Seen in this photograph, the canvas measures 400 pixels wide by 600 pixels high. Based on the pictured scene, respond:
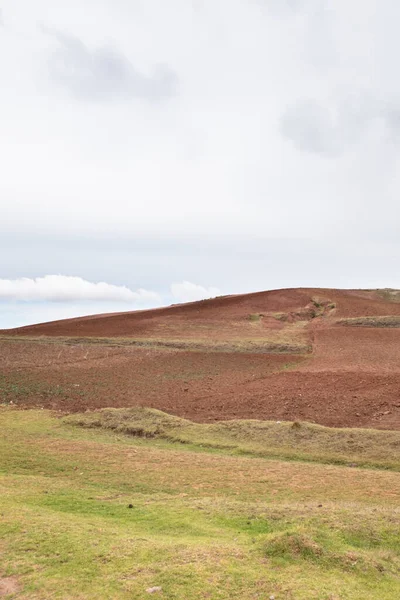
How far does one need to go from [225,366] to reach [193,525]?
20.6 meters

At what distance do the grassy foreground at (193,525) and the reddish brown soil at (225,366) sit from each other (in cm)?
520

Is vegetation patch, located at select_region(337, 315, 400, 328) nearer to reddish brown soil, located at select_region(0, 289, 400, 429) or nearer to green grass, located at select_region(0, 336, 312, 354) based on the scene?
reddish brown soil, located at select_region(0, 289, 400, 429)

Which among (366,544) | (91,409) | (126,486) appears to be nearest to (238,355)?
(91,409)

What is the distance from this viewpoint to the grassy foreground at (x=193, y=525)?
5855mm

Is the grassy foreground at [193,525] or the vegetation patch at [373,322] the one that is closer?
the grassy foreground at [193,525]

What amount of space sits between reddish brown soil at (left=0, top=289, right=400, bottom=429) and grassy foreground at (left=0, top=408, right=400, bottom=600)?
520 centimetres

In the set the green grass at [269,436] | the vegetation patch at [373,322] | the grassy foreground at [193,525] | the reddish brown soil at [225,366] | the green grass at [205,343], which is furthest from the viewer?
the vegetation patch at [373,322]

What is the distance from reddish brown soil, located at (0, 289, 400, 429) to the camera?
19.3 metres

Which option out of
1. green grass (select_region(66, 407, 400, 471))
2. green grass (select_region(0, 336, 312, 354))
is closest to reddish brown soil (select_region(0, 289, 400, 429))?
green grass (select_region(0, 336, 312, 354))

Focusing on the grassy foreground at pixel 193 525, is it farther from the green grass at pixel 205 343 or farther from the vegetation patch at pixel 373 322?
the vegetation patch at pixel 373 322

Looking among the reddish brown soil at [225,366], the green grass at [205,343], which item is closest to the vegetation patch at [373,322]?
the reddish brown soil at [225,366]

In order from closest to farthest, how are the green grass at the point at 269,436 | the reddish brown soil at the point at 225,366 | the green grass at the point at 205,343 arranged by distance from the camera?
the green grass at the point at 269,436 → the reddish brown soil at the point at 225,366 → the green grass at the point at 205,343

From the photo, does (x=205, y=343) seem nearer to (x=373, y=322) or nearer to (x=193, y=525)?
(x=373, y=322)

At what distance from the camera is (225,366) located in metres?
28.5
